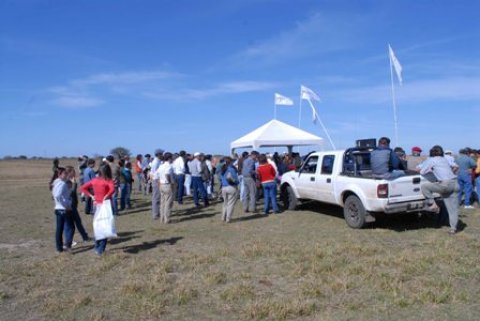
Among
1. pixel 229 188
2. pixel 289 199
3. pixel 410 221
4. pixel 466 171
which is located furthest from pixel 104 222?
pixel 466 171

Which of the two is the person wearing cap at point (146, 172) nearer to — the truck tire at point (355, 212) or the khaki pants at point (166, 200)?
the khaki pants at point (166, 200)

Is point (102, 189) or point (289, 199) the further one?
point (289, 199)

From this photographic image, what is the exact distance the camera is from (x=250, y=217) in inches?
460

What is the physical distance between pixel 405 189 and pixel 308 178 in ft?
9.71

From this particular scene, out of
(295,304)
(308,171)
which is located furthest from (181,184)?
(295,304)

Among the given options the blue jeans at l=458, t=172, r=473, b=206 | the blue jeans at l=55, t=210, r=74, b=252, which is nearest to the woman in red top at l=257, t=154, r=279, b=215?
the blue jeans at l=458, t=172, r=473, b=206

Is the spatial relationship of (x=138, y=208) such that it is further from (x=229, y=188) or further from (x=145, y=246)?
(x=145, y=246)

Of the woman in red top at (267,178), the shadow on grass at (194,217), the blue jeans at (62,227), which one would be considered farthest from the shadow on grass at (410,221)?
the blue jeans at (62,227)

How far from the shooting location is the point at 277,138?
1650cm

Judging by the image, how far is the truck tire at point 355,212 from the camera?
9070 mm

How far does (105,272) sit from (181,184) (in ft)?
27.4

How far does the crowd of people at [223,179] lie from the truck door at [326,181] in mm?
1169

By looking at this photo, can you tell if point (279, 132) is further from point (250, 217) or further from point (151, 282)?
point (151, 282)

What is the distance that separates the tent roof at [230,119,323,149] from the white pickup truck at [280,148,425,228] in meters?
4.07
